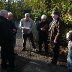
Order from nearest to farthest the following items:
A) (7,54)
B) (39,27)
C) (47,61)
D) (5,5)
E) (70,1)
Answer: (7,54) < (47,61) < (39,27) < (70,1) < (5,5)

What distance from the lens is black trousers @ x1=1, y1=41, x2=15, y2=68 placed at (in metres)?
10.5

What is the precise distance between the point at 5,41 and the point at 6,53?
1.45 feet

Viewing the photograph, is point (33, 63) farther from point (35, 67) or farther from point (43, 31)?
point (43, 31)

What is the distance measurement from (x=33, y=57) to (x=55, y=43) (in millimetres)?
1719

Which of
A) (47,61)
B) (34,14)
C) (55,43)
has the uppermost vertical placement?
(34,14)

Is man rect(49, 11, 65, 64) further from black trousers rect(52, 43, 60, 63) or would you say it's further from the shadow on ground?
the shadow on ground

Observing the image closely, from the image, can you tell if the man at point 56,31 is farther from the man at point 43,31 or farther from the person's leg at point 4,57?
the person's leg at point 4,57

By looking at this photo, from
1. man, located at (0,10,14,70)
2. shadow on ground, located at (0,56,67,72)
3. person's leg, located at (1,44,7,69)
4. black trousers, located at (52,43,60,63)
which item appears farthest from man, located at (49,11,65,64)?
person's leg, located at (1,44,7,69)

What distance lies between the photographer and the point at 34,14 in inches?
720

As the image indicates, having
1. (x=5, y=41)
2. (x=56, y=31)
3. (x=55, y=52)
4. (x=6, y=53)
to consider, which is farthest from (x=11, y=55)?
(x=56, y=31)

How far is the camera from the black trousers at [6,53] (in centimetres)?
1055

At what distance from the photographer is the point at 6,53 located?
10.7 meters

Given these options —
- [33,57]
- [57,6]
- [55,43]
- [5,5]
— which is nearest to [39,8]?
[57,6]

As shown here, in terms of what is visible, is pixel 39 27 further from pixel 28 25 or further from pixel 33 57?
pixel 33 57
